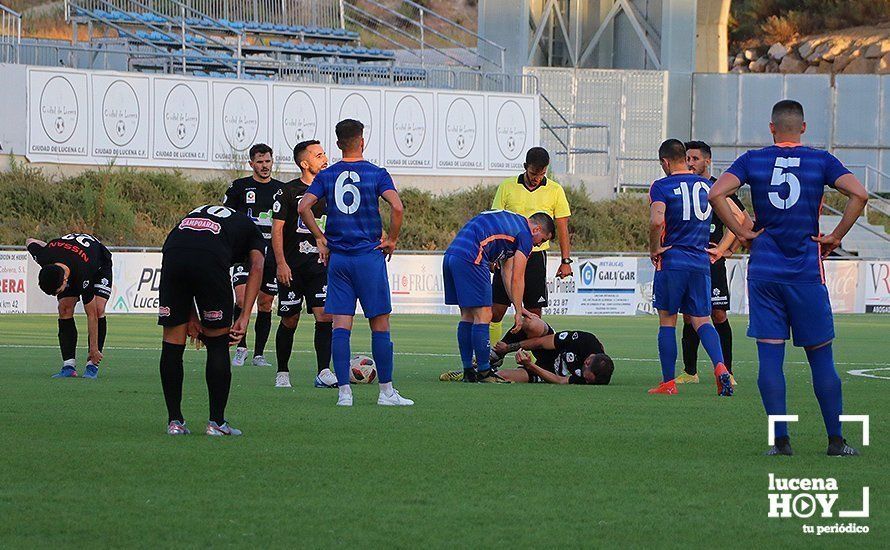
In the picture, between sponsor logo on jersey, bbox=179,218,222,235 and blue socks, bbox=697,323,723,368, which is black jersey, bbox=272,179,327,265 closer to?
blue socks, bbox=697,323,723,368

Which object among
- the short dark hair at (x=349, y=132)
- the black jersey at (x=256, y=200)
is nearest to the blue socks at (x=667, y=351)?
the short dark hair at (x=349, y=132)

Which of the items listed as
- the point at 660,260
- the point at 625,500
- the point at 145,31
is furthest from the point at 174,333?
the point at 145,31

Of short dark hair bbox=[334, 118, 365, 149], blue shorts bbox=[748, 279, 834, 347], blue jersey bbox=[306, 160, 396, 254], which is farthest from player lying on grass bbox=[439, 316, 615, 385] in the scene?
blue shorts bbox=[748, 279, 834, 347]

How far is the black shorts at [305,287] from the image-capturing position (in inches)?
504

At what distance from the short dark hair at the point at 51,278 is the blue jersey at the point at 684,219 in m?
4.95

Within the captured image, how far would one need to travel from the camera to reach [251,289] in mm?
8320

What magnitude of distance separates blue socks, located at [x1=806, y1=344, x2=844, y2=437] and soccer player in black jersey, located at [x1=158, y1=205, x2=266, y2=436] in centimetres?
324

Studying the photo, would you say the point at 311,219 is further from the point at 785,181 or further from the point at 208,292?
the point at 785,181

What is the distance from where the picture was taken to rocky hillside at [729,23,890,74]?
200 feet

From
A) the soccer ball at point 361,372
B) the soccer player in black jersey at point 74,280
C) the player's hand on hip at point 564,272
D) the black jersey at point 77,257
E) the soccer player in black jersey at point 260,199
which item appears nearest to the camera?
the soccer player in black jersey at point 74,280

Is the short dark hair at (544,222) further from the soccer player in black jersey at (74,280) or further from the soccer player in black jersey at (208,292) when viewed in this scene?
the soccer player in black jersey at (208,292)

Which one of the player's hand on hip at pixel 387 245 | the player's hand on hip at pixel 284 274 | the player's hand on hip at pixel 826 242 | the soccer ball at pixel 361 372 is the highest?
the player's hand on hip at pixel 826 242

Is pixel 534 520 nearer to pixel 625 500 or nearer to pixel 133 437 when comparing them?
pixel 625 500

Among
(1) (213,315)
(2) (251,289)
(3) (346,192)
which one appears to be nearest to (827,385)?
(2) (251,289)
